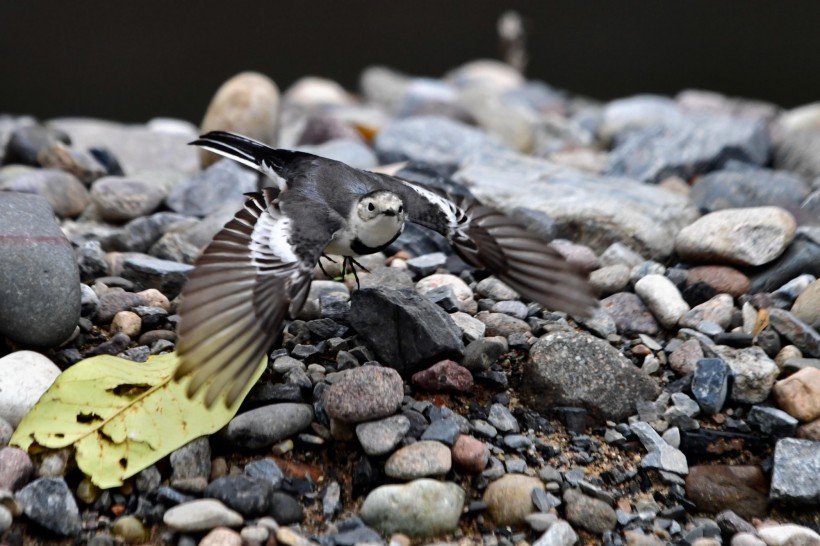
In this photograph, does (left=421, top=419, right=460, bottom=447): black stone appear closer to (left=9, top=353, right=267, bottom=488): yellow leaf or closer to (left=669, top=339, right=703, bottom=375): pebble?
(left=9, top=353, right=267, bottom=488): yellow leaf

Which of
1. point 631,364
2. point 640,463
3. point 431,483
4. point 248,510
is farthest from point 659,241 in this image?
point 248,510

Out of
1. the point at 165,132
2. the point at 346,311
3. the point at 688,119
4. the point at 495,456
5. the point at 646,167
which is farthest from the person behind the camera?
the point at 165,132

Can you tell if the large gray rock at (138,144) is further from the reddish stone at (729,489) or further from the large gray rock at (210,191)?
the reddish stone at (729,489)

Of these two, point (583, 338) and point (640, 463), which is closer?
point (640, 463)

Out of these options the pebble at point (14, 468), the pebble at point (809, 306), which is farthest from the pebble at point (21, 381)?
the pebble at point (809, 306)

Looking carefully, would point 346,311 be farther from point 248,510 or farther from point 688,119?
point 688,119

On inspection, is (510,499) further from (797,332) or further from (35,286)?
(35,286)
